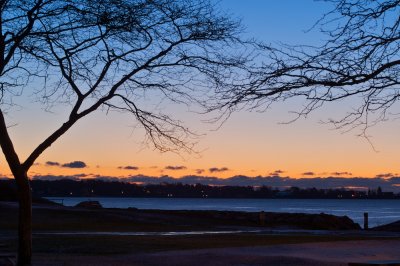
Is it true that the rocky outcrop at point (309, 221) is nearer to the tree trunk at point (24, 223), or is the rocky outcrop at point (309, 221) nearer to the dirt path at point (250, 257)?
the dirt path at point (250, 257)

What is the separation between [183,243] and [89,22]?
365 inches

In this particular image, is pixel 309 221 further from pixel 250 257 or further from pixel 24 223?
pixel 24 223

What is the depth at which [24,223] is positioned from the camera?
15398mm

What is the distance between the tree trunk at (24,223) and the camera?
1529 cm

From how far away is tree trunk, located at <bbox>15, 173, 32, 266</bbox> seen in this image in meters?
15.3

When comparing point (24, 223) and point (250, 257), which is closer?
point (24, 223)

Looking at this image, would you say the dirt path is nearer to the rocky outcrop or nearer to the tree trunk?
the tree trunk

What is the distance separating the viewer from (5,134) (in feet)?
50.5

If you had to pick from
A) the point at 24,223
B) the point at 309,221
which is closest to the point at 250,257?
the point at 24,223

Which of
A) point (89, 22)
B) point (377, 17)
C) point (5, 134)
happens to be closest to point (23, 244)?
point (5, 134)

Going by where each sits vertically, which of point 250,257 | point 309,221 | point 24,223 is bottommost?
point 250,257

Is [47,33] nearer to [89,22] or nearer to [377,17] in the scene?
[89,22]

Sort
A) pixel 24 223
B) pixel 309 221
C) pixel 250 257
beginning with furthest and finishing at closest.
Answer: pixel 309 221 → pixel 250 257 → pixel 24 223

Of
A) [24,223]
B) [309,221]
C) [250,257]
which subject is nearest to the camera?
[24,223]
